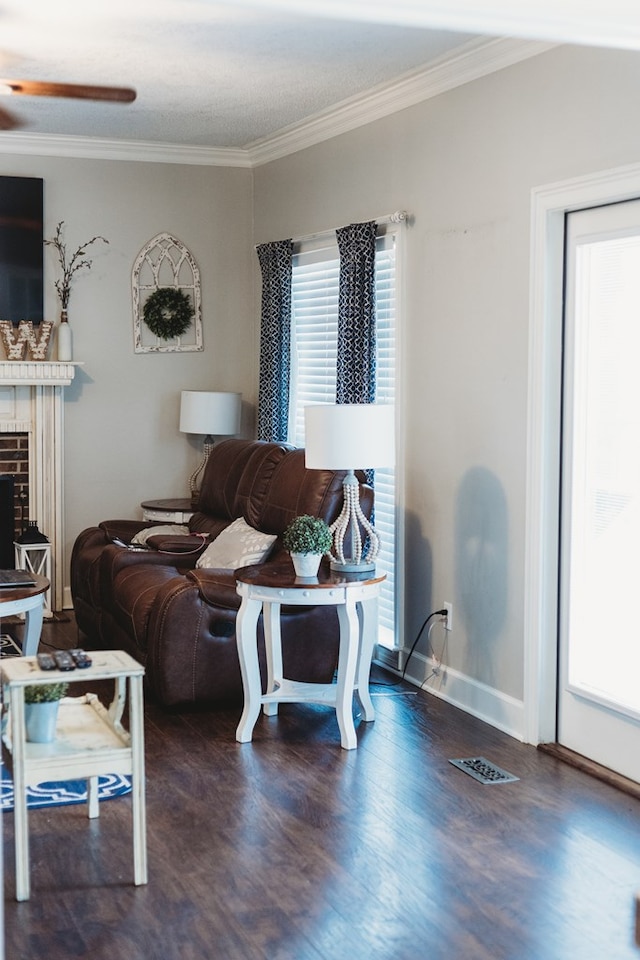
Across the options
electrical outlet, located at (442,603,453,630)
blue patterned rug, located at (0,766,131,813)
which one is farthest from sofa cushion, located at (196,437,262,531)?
blue patterned rug, located at (0,766,131,813)

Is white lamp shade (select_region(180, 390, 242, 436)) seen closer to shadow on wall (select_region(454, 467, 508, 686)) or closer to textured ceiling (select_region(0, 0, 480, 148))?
textured ceiling (select_region(0, 0, 480, 148))

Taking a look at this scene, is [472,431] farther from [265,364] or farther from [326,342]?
[265,364]

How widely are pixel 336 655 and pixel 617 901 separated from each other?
2252mm

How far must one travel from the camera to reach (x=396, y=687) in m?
5.46

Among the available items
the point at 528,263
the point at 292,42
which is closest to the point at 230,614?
the point at 528,263

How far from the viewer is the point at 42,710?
127 inches

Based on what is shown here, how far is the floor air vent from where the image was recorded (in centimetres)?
415

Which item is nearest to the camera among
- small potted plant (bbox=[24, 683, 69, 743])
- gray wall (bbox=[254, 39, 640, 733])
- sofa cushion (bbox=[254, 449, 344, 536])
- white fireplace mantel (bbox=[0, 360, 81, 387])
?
small potted plant (bbox=[24, 683, 69, 743])

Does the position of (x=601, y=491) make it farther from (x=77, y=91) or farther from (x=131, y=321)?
(x=131, y=321)

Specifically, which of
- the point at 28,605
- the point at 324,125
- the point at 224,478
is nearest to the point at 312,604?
the point at 28,605

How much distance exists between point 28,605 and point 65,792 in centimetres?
122

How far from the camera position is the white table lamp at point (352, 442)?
15.1 ft

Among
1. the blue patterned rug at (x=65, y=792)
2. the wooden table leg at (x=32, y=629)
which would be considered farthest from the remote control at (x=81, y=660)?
the wooden table leg at (x=32, y=629)

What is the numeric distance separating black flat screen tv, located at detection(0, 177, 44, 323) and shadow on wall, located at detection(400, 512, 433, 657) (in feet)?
9.56
